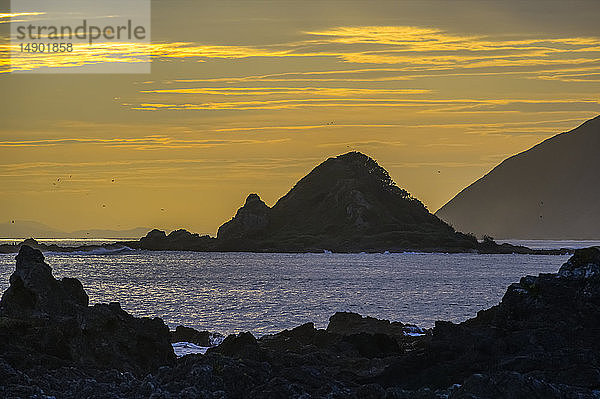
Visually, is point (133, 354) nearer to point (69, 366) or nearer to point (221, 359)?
point (69, 366)

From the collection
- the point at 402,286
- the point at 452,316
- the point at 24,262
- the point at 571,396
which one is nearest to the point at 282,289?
the point at 402,286

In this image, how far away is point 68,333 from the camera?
3045 cm

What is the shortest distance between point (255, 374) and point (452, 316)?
Result: 4778cm

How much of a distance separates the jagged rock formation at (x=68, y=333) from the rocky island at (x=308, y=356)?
0.13ft

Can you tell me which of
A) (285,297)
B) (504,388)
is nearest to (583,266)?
(504,388)

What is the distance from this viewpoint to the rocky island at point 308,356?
22688mm

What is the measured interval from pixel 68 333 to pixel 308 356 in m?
7.57

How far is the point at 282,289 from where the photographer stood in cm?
10338

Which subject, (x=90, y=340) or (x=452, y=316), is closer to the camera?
(x=90, y=340)

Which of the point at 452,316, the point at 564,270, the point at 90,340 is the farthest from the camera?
the point at 452,316

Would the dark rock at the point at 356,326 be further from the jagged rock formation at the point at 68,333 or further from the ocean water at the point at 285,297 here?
the jagged rock formation at the point at 68,333

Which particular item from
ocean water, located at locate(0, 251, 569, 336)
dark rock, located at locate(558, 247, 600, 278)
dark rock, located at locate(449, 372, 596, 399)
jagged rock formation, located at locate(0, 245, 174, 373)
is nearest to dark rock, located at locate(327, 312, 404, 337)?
dark rock, located at locate(558, 247, 600, 278)

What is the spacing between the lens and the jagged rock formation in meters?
29.7

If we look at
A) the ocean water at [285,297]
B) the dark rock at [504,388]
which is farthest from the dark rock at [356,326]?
the dark rock at [504,388]
